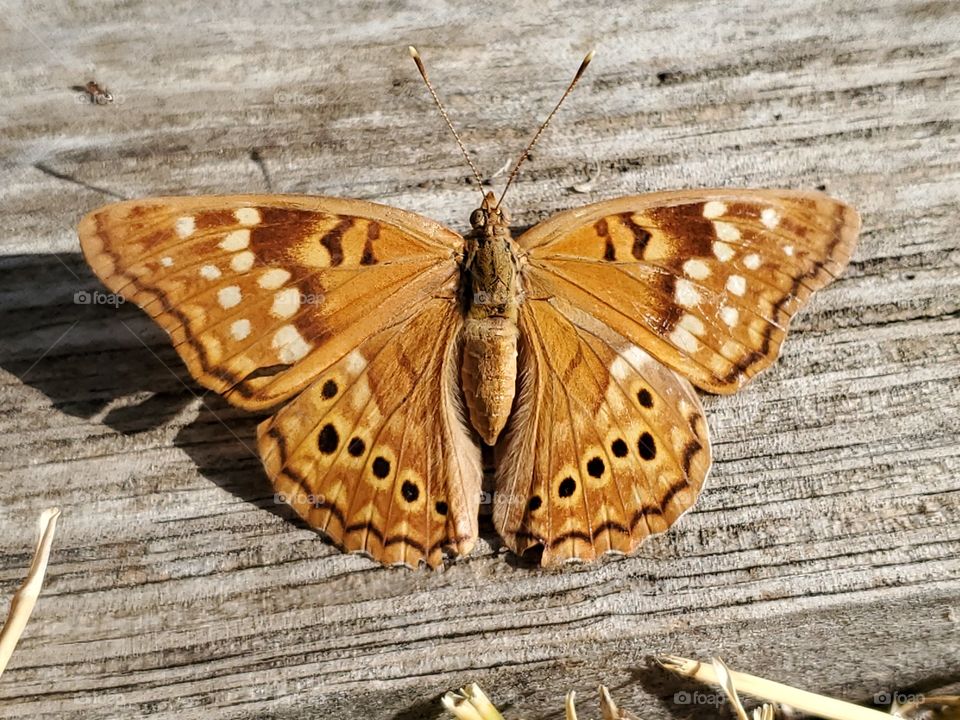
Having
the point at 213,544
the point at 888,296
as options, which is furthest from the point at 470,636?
the point at 888,296

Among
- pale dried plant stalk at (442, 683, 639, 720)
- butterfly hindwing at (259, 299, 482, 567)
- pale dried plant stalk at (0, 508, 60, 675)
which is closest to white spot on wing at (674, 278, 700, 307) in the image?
butterfly hindwing at (259, 299, 482, 567)

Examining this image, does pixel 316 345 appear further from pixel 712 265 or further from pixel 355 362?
pixel 712 265

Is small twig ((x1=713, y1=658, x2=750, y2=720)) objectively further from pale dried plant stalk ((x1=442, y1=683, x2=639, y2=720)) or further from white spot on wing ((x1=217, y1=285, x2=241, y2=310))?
white spot on wing ((x1=217, y1=285, x2=241, y2=310))

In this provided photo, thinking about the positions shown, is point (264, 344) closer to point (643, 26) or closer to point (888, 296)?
point (643, 26)

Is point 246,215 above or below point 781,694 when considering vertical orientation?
above

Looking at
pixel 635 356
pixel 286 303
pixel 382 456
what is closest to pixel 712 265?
pixel 635 356

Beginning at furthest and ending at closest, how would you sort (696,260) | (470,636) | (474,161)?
(474,161)
(696,260)
(470,636)
